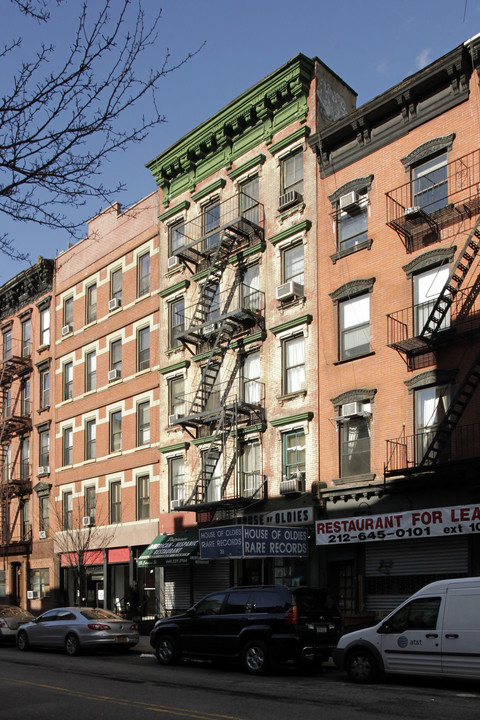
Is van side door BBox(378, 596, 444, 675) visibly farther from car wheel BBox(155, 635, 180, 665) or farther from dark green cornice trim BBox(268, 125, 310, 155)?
dark green cornice trim BBox(268, 125, 310, 155)

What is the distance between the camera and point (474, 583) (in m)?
13.0

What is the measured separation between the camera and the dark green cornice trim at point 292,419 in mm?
24969

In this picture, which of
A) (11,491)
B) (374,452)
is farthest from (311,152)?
(11,491)

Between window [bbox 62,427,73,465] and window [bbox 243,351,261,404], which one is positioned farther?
window [bbox 62,427,73,465]

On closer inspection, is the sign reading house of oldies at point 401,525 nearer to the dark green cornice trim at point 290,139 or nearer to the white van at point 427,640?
the white van at point 427,640

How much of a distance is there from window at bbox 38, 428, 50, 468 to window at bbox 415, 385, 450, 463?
22.3 metres

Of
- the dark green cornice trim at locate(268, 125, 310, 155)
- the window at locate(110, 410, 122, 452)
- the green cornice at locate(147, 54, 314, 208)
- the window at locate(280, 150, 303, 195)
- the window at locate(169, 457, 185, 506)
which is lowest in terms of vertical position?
the window at locate(169, 457, 185, 506)

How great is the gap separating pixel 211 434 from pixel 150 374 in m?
4.98

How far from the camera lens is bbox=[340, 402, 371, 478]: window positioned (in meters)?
23.2

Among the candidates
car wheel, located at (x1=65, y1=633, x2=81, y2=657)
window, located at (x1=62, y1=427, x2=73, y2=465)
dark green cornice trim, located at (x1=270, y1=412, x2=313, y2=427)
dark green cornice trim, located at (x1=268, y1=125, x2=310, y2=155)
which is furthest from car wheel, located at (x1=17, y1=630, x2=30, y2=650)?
dark green cornice trim, located at (x1=268, y1=125, x2=310, y2=155)

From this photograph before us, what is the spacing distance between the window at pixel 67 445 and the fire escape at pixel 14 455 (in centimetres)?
322

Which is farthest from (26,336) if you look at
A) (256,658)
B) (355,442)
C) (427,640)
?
(427,640)

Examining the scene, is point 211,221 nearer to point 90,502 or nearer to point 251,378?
point 251,378

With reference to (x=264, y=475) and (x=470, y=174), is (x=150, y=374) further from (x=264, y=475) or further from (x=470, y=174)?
(x=470, y=174)
